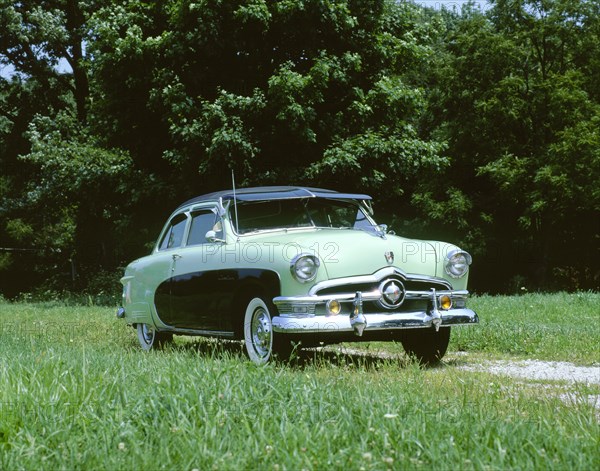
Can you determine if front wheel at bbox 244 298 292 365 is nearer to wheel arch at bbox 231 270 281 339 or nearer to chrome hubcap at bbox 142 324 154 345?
wheel arch at bbox 231 270 281 339

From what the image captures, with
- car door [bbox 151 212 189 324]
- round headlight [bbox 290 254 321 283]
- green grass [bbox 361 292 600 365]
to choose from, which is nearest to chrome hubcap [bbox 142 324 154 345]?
car door [bbox 151 212 189 324]

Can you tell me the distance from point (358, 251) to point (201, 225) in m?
2.27

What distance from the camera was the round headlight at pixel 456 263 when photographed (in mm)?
7925

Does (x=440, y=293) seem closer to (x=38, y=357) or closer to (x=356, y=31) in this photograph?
(x=38, y=357)

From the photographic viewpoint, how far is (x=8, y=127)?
3228 cm

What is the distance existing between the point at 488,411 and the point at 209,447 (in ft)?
5.30

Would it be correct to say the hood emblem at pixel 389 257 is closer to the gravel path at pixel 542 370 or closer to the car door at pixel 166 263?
the gravel path at pixel 542 370

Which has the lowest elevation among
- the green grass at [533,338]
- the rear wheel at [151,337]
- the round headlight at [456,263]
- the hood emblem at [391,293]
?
the green grass at [533,338]

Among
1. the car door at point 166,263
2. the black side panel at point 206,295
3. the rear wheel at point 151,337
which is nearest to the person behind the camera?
the black side panel at point 206,295

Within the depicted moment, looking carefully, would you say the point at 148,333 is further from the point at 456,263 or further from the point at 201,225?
the point at 456,263

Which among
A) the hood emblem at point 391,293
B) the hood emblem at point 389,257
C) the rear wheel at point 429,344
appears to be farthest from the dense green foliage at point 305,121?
the hood emblem at point 391,293

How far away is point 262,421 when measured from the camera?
4113 millimetres

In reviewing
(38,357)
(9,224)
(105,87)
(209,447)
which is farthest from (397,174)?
(9,224)

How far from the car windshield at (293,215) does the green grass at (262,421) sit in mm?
2583
